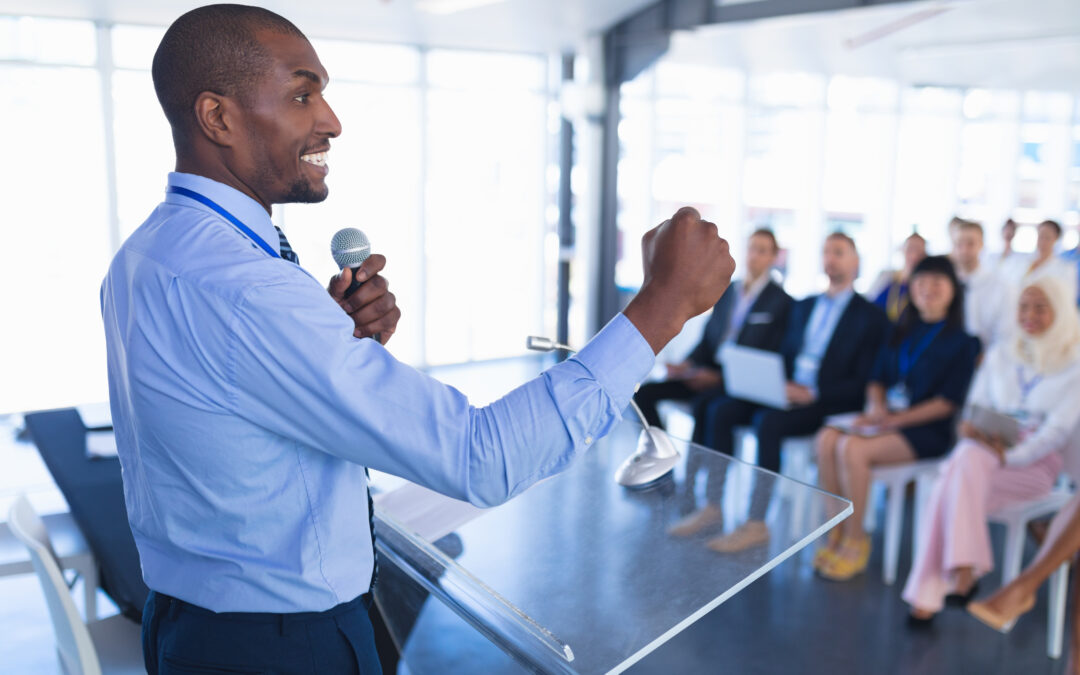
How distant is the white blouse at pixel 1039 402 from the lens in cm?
344

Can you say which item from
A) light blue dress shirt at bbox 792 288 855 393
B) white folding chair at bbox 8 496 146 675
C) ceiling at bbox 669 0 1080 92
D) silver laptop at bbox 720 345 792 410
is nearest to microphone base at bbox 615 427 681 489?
white folding chair at bbox 8 496 146 675

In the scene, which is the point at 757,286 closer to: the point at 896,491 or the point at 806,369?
the point at 806,369

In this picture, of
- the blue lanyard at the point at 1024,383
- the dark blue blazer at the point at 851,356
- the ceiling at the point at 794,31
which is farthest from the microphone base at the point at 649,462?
the ceiling at the point at 794,31

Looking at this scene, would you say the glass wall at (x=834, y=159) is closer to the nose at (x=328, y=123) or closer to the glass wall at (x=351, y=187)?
the glass wall at (x=351, y=187)

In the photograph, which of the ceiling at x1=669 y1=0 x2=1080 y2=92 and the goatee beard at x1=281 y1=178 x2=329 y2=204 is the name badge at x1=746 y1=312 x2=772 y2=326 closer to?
the ceiling at x1=669 y1=0 x2=1080 y2=92

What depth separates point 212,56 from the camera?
0.98 metres

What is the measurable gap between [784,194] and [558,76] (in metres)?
3.04

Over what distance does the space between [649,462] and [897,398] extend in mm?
2966

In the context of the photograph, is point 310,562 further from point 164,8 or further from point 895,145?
point 895,145

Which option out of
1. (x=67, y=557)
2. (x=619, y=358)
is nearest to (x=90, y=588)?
(x=67, y=557)

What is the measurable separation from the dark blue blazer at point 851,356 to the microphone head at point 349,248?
10.8ft

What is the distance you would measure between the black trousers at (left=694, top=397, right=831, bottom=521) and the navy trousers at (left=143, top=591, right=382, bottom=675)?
9.48ft

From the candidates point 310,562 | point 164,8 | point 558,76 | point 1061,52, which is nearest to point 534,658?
point 310,562

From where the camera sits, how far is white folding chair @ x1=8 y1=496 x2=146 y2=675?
1753 mm
